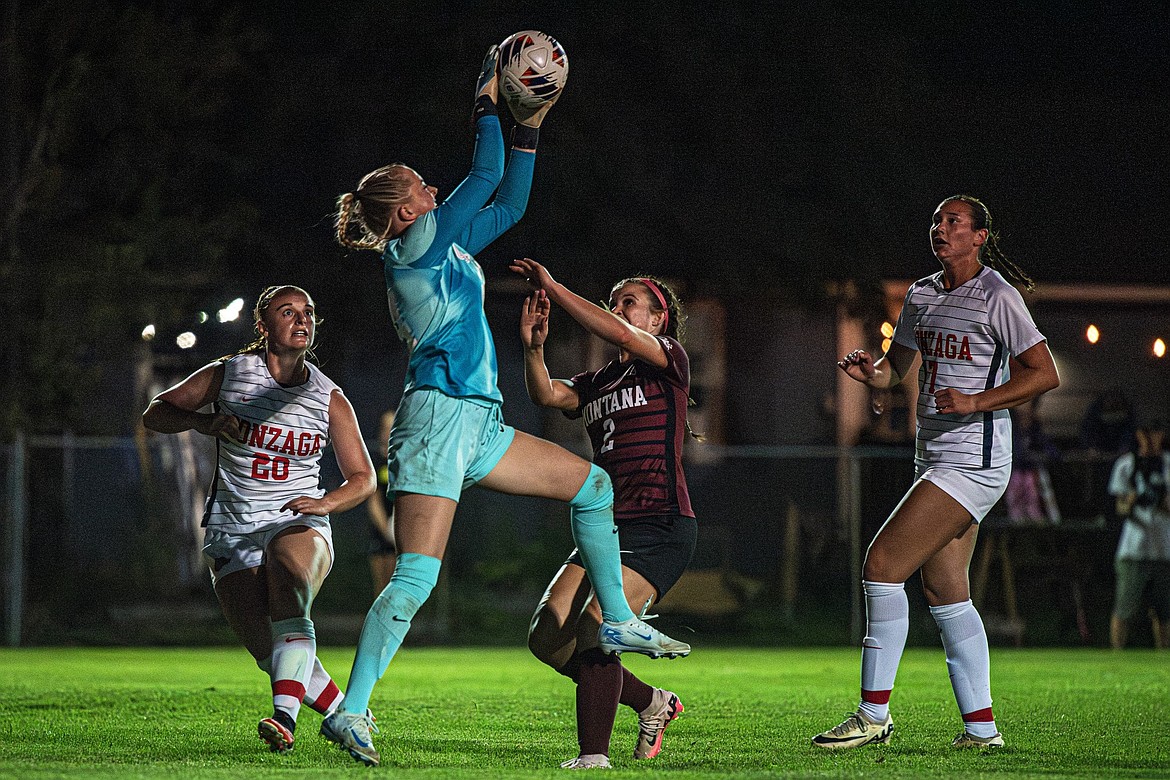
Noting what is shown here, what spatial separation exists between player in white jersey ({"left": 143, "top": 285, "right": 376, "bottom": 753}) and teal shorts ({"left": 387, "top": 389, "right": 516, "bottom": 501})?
0.92m

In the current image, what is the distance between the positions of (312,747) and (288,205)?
11632mm

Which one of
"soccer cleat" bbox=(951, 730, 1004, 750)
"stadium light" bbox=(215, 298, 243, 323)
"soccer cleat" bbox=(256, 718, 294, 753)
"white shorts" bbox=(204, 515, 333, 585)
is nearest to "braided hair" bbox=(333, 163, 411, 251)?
"white shorts" bbox=(204, 515, 333, 585)

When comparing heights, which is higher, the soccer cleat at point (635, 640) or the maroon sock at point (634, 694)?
the soccer cleat at point (635, 640)

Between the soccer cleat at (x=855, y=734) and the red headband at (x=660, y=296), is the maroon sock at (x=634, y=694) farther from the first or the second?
the red headband at (x=660, y=296)

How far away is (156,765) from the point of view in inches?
247

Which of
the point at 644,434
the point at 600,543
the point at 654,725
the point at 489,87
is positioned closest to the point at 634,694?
the point at 654,725

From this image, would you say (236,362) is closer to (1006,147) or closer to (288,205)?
(288,205)

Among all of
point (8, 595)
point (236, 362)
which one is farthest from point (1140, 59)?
point (236, 362)

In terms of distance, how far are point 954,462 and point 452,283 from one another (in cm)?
237

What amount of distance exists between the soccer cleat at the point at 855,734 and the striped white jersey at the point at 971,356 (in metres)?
1.15

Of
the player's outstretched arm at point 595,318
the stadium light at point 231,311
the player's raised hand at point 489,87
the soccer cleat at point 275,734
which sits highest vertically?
the stadium light at point 231,311

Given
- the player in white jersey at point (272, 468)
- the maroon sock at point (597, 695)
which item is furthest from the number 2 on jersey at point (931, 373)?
the player in white jersey at point (272, 468)

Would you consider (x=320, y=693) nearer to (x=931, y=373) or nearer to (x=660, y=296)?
(x=660, y=296)

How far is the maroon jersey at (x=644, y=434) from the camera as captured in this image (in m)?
6.61
